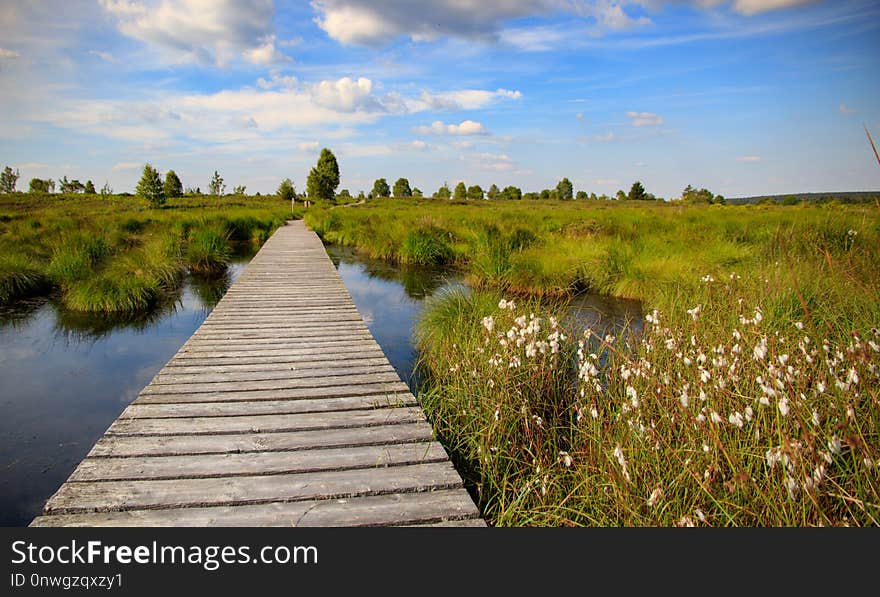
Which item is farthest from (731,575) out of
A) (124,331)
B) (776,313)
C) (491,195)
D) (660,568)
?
(491,195)

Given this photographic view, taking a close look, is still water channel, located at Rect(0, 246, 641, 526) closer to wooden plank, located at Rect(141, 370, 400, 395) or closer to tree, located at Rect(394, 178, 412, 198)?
wooden plank, located at Rect(141, 370, 400, 395)

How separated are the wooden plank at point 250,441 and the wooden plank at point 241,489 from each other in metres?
0.30

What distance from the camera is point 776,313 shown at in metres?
4.84

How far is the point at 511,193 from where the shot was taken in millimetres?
70500

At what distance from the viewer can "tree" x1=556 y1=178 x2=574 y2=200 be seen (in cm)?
7050

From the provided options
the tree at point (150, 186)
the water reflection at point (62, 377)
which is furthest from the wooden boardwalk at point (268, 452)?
the tree at point (150, 186)

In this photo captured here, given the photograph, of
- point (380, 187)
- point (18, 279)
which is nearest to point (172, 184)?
point (380, 187)

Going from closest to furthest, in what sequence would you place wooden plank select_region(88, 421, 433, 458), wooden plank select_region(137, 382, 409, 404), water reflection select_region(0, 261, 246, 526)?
1. wooden plank select_region(88, 421, 433, 458)
2. wooden plank select_region(137, 382, 409, 404)
3. water reflection select_region(0, 261, 246, 526)

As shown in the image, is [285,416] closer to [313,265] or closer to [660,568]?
[660,568]

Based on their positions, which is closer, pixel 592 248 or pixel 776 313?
pixel 776 313

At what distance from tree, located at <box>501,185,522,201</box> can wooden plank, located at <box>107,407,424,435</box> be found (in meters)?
68.8

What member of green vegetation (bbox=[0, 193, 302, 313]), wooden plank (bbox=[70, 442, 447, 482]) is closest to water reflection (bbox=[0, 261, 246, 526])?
green vegetation (bbox=[0, 193, 302, 313])

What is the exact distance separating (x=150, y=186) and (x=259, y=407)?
40.3 m

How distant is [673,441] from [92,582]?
9.53 feet
